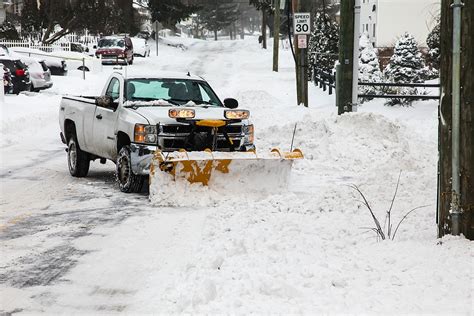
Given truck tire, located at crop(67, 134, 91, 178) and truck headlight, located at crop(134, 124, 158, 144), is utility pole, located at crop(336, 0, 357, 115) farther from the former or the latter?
truck headlight, located at crop(134, 124, 158, 144)

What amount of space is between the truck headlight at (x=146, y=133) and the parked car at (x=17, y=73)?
18.7 meters

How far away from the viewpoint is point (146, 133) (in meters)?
10.9

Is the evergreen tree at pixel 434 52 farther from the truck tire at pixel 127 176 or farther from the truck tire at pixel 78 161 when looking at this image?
the truck tire at pixel 127 176

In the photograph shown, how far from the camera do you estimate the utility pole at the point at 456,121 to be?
6594mm

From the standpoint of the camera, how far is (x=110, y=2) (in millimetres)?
66938

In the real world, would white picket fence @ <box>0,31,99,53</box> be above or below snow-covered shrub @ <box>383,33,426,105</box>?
above

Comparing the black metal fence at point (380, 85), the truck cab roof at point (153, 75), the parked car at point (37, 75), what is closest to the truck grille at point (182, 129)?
the truck cab roof at point (153, 75)

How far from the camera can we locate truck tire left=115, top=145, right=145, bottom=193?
36.2 ft

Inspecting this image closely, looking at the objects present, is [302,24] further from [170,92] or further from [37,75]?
[170,92]

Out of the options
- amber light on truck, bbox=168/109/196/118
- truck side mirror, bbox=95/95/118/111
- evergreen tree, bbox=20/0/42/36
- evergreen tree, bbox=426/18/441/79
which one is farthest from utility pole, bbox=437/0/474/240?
evergreen tree, bbox=20/0/42/36

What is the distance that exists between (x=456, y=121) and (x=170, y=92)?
6147 mm

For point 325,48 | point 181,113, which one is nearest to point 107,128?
point 181,113

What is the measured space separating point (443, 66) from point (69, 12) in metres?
53.6

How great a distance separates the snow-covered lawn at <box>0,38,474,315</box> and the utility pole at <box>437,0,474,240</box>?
25cm
